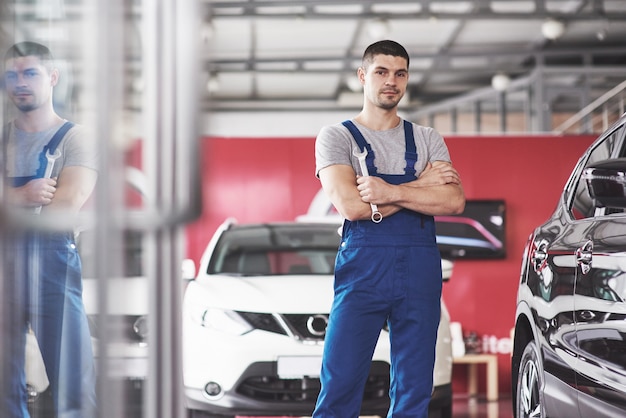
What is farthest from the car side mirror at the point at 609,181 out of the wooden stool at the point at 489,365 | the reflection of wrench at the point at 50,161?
the wooden stool at the point at 489,365

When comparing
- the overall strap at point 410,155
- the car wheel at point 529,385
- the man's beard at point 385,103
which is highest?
the man's beard at point 385,103

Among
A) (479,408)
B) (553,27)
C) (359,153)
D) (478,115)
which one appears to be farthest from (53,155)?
(478,115)

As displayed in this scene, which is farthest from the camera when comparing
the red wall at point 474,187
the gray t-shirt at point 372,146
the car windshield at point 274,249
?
the red wall at point 474,187

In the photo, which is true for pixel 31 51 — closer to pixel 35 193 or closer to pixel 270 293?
pixel 35 193

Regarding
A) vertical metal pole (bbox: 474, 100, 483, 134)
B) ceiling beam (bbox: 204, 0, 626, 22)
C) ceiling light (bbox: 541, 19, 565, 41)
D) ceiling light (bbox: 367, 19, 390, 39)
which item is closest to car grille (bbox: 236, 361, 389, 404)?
ceiling beam (bbox: 204, 0, 626, 22)

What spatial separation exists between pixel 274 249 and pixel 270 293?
698 millimetres

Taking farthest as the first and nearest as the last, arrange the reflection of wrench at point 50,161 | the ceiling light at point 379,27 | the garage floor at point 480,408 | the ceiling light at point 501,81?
the ceiling light at point 501,81 < the ceiling light at point 379,27 < the garage floor at point 480,408 < the reflection of wrench at point 50,161

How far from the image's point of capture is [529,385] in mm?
3672

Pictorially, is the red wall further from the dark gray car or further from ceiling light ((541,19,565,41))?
the dark gray car

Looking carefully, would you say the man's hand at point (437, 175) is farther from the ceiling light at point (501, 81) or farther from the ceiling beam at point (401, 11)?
the ceiling light at point (501, 81)

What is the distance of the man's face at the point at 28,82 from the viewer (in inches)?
44.7

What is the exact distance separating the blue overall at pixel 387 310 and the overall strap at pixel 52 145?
1.72 metres

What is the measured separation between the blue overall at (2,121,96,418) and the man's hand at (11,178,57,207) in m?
0.01

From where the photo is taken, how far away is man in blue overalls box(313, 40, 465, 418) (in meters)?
3.07
